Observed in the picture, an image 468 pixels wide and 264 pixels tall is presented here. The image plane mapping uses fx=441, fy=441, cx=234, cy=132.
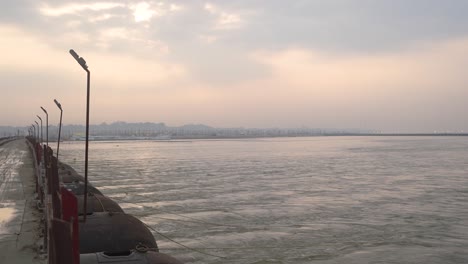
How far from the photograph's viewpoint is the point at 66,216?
6.65 meters

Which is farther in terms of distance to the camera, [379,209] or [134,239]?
[379,209]

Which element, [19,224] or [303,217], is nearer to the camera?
[19,224]

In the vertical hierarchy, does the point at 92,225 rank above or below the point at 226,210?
above

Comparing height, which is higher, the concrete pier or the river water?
the concrete pier

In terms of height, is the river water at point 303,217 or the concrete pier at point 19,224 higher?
the concrete pier at point 19,224

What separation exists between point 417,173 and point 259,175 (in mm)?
14442

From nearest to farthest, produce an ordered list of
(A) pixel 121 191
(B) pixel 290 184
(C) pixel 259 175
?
1. (A) pixel 121 191
2. (B) pixel 290 184
3. (C) pixel 259 175

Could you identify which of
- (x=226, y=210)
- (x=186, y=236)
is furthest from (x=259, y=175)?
(x=186, y=236)

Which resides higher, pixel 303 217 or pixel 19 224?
pixel 19 224

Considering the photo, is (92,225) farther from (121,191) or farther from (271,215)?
(121,191)

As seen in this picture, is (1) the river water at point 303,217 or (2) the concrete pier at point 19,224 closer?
(2) the concrete pier at point 19,224

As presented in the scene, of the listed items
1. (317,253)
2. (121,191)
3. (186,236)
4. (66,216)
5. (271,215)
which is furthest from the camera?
(121,191)

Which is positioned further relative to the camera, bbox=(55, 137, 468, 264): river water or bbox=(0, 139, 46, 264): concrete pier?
bbox=(55, 137, 468, 264): river water

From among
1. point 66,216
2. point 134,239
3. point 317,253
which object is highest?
point 66,216
